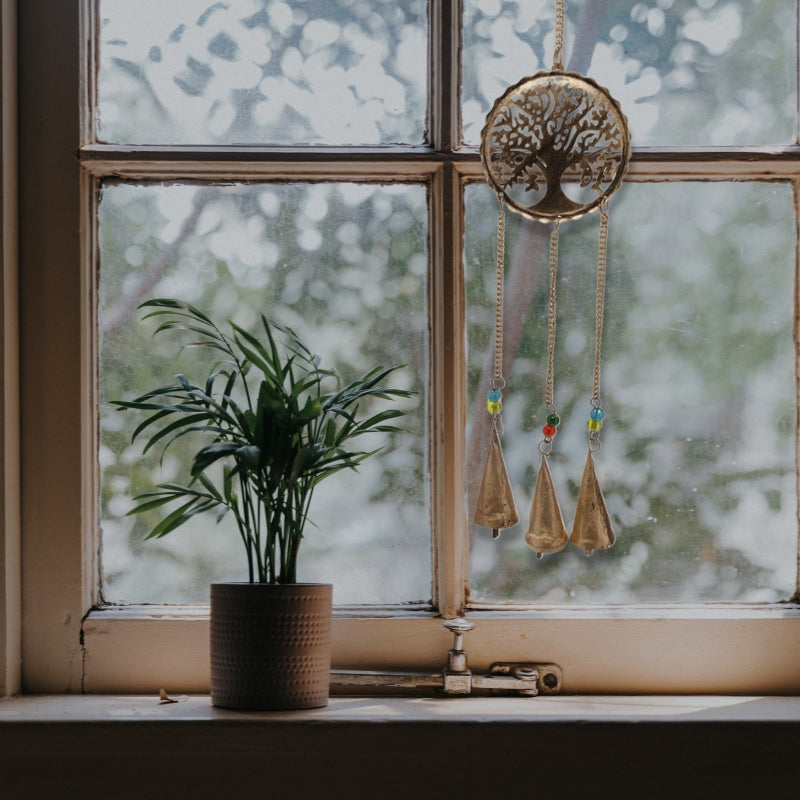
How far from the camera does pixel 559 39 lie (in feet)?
5.25

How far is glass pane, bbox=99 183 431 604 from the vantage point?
1650 millimetres

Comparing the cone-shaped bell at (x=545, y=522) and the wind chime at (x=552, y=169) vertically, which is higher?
the wind chime at (x=552, y=169)

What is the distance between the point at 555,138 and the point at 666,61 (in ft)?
0.89

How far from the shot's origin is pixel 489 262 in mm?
1672

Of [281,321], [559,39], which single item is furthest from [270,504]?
[559,39]

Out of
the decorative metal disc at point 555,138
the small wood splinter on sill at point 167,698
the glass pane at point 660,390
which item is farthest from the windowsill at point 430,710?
the decorative metal disc at point 555,138

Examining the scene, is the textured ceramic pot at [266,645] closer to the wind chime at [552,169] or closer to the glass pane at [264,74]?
the wind chime at [552,169]

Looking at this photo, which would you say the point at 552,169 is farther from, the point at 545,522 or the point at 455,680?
the point at 455,680

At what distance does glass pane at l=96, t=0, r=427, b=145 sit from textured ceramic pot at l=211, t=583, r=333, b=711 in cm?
71

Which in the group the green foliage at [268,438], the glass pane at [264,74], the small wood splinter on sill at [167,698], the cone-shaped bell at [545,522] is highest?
the glass pane at [264,74]

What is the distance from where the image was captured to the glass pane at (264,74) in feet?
5.54

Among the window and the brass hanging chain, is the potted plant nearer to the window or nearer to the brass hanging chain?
the window

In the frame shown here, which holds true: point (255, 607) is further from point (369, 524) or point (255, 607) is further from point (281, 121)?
point (281, 121)
